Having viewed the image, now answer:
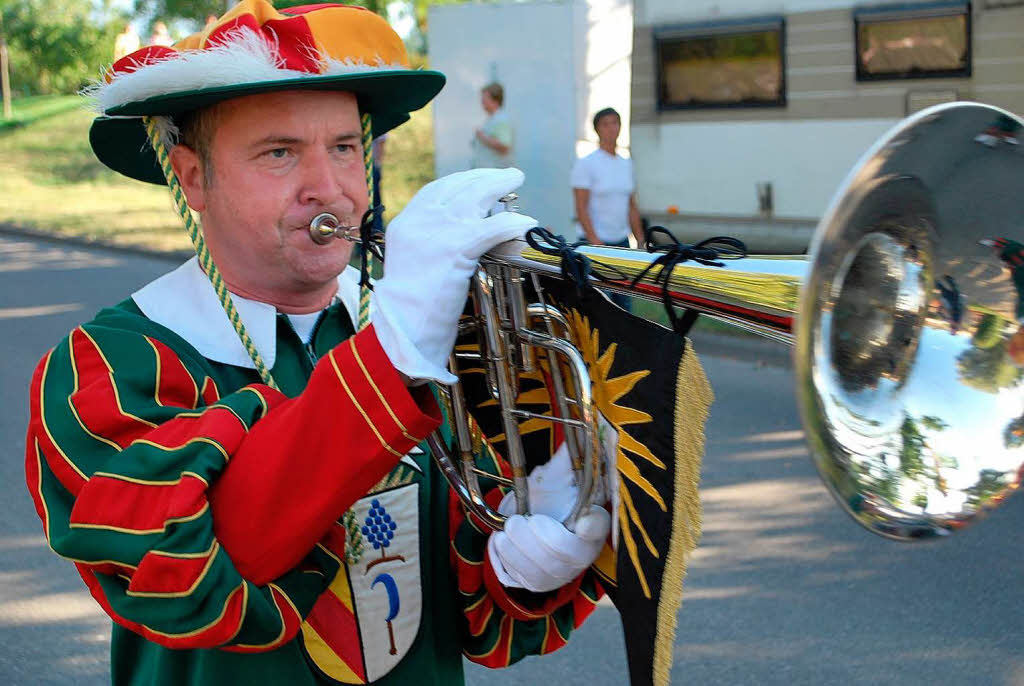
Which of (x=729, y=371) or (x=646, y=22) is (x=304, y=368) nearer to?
(x=729, y=371)

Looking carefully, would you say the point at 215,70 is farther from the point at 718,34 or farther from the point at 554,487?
the point at 718,34

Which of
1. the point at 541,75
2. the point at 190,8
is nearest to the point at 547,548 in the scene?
the point at 541,75

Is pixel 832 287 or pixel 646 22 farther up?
pixel 646 22

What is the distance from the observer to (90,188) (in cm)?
1809

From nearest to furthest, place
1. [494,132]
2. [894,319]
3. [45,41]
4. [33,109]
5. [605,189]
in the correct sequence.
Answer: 1. [894,319]
2. [605,189]
3. [494,132]
4. [33,109]
5. [45,41]

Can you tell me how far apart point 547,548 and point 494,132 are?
8462mm

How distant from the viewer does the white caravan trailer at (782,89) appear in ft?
23.7

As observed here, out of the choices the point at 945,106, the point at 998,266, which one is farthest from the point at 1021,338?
the point at 945,106

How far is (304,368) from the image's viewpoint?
1.70m

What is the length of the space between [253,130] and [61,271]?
988 cm

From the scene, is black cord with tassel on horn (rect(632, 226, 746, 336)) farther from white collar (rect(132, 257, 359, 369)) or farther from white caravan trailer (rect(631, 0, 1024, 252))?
white caravan trailer (rect(631, 0, 1024, 252))

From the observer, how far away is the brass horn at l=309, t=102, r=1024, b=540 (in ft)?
4.02

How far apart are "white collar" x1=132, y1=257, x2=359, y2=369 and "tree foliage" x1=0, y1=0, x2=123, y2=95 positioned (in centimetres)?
3719

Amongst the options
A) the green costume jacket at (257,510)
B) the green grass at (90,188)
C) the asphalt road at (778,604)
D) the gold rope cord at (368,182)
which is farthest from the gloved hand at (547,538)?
the green grass at (90,188)
